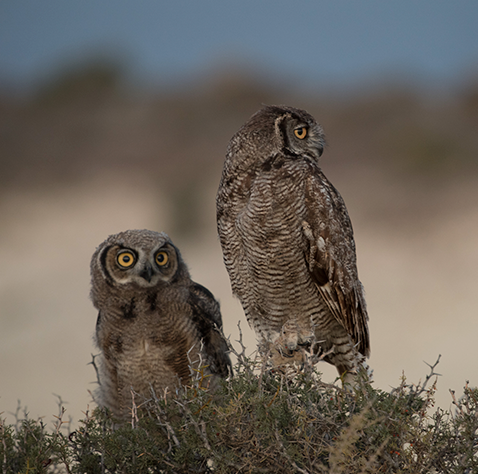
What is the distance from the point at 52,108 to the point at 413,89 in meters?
20.2

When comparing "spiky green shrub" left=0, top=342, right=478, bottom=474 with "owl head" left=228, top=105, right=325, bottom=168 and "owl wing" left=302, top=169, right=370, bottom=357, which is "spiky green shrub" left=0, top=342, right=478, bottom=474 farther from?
"owl head" left=228, top=105, right=325, bottom=168

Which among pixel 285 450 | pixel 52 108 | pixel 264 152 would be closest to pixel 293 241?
pixel 264 152

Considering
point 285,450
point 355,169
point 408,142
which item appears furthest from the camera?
point 408,142

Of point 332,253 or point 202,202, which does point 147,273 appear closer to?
point 332,253

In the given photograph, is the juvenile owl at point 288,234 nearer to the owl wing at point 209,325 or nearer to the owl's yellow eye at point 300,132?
the owl's yellow eye at point 300,132

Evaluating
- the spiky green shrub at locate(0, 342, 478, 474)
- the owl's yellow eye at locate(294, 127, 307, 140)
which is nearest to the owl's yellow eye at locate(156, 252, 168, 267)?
the spiky green shrub at locate(0, 342, 478, 474)

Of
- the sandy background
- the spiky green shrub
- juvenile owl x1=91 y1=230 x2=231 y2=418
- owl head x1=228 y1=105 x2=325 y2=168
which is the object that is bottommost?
the spiky green shrub

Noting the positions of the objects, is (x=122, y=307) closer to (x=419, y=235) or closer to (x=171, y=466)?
(x=171, y=466)

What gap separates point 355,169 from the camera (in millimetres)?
21922

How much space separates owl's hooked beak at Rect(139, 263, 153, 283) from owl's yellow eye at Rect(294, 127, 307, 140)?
4.62 feet

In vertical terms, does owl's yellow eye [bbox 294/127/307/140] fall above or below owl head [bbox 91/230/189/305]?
above

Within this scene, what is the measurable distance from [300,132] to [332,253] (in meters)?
0.89

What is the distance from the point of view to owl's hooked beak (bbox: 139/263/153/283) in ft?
12.5

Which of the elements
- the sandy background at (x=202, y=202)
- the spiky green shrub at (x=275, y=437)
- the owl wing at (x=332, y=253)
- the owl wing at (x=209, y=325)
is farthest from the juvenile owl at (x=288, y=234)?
the sandy background at (x=202, y=202)
